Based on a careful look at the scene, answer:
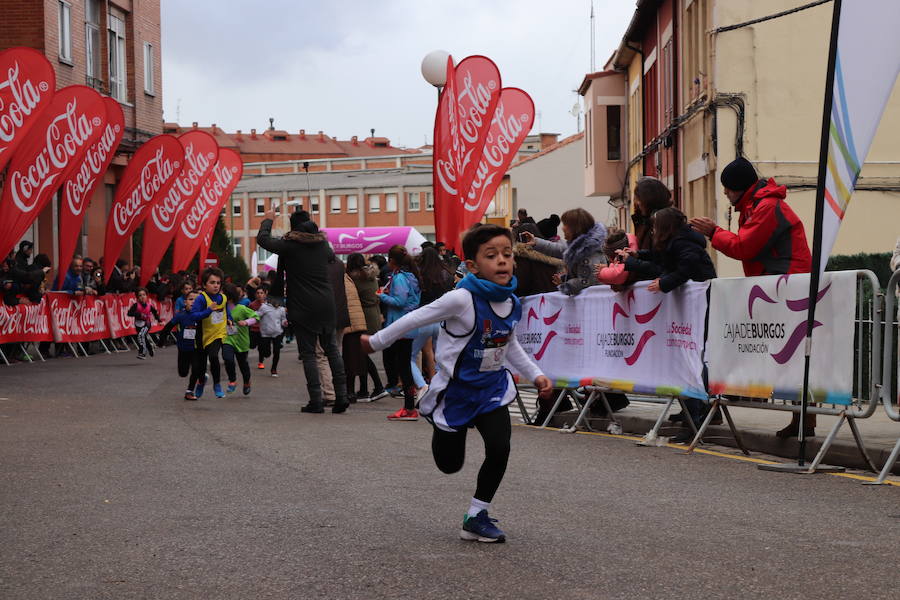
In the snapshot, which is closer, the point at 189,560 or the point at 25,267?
the point at 189,560

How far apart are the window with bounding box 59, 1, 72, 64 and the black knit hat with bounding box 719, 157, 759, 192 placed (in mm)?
27963

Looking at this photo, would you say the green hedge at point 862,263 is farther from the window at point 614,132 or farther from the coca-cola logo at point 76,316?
the window at point 614,132

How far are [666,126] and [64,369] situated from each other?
16132 mm

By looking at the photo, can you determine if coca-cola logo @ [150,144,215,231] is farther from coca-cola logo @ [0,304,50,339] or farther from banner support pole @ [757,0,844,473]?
banner support pole @ [757,0,844,473]

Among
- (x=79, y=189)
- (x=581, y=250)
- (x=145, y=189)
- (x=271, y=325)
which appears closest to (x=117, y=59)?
(x=145, y=189)

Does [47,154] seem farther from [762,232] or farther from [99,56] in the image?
[99,56]

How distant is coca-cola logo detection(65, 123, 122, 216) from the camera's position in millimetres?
24594

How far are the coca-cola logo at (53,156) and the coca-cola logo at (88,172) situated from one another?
70cm

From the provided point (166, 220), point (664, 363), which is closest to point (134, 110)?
point (166, 220)

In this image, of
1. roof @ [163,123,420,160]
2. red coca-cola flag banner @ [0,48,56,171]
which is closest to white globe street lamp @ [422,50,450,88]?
red coca-cola flag banner @ [0,48,56,171]

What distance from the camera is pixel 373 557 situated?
5.91 m

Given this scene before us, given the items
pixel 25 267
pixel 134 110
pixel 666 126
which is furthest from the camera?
pixel 134 110

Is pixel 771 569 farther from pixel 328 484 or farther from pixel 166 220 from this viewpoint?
pixel 166 220

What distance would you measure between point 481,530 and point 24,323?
18.5 meters
